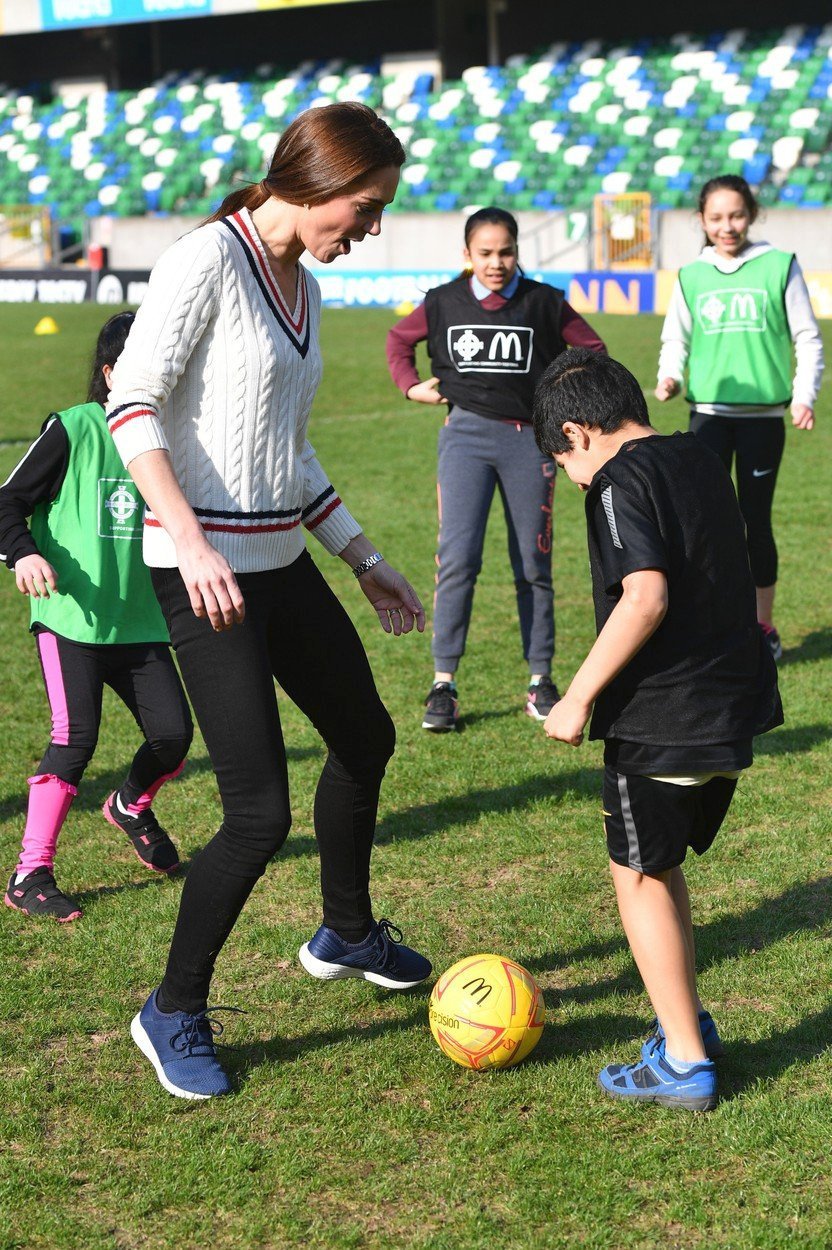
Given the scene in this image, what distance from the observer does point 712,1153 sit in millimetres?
2959

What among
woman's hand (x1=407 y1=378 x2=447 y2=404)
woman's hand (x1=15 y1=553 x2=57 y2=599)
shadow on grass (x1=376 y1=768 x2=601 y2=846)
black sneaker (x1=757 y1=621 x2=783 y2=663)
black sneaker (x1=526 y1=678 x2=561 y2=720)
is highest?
woman's hand (x1=15 y1=553 x2=57 y2=599)

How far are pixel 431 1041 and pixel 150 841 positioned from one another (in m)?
1.44

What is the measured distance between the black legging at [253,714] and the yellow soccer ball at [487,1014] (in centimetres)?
56

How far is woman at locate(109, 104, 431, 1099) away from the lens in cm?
288

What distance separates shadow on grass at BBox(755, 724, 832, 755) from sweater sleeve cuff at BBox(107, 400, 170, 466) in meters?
3.41

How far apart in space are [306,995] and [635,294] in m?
22.1

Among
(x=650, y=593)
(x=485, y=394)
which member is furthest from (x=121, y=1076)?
(x=485, y=394)

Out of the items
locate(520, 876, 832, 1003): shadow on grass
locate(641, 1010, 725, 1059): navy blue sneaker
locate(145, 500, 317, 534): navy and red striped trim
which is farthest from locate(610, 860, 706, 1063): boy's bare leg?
locate(145, 500, 317, 534): navy and red striped trim

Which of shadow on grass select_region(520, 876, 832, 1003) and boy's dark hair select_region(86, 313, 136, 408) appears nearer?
shadow on grass select_region(520, 876, 832, 1003)

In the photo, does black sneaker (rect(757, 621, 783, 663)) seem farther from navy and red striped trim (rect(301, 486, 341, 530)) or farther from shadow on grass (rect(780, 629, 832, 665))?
navy and red striped trim (rect(301, 486, 341, 530))

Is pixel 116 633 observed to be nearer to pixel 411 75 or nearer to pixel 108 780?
pixel 108 780

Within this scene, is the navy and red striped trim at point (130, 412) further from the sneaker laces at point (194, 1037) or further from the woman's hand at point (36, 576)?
the sneaker laces at point (194, 1037)

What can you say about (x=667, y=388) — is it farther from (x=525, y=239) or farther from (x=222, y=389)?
(x=525, y=239)

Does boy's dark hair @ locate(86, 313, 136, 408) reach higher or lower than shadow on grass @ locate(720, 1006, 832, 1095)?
higher
